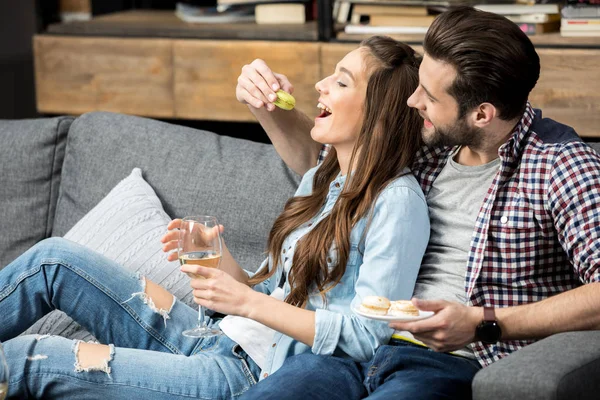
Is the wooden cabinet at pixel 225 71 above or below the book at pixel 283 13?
below

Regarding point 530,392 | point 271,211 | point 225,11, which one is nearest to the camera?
point 530,392

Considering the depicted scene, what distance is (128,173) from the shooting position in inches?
103

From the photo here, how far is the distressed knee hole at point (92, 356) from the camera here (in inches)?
72.3

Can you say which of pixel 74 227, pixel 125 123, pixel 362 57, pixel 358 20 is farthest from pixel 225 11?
pixel 362 57

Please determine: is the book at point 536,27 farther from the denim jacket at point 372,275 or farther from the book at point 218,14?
the denim jacket at point 372,275

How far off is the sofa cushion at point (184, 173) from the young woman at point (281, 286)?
31 cm

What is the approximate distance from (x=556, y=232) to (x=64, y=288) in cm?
107

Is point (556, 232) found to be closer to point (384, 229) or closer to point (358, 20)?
point (384, 229)

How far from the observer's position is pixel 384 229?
5.88 ft

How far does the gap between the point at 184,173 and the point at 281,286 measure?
25.0 inches

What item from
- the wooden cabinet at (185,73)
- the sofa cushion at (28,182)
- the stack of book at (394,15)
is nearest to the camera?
the sofa cushion at (28,182)

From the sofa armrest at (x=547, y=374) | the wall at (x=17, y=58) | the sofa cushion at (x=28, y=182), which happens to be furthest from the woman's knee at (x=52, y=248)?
the wall at (x=17, y=58)

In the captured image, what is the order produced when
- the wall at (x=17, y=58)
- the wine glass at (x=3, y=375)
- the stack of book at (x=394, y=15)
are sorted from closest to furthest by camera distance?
the wine glass at (x=3, y=375)
the stack of book at (x=394, y=15)
the wall at (x=17, y=58)

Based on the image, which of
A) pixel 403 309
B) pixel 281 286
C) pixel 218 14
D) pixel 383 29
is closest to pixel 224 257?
pixel 281 286
